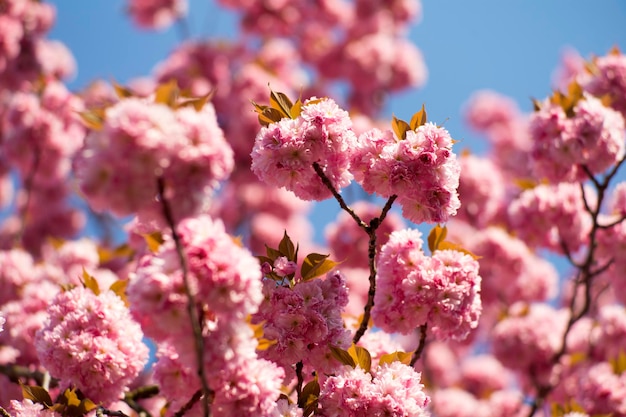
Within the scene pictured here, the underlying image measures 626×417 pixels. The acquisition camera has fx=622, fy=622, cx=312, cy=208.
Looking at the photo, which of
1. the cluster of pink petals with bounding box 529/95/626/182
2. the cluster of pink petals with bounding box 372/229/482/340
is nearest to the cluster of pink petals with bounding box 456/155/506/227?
the cluster of pink petals with bounding box 529/95/626/182

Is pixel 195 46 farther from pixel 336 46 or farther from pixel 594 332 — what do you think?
pixel 594 332

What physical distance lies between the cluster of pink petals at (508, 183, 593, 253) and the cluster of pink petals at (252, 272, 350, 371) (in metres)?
2.48

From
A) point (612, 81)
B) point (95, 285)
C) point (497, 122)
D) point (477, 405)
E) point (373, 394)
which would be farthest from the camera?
point (497, 122)

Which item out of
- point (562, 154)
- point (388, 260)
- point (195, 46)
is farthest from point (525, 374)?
point (195, 46)

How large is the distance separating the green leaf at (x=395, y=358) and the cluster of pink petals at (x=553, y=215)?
2.30 m

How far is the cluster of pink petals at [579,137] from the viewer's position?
335cm

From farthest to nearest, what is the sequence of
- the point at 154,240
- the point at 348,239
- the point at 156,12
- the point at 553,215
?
the point at 156,12 < the point at 348,239 < the point at 553,215 < the point at 154,240

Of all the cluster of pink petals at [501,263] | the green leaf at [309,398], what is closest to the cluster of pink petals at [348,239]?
the cluster of pink petals at [501,263]

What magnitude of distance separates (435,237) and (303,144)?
2.59ft

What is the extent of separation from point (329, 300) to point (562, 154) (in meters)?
1.88

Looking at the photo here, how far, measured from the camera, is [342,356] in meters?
2.16

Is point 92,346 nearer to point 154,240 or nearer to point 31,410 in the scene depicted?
point 31,410

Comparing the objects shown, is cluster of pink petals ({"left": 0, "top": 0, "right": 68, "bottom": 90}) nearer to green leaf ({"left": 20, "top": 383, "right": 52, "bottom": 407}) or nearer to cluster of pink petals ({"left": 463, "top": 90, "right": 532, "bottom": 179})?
green leaf ({"left": 20, "top": 383, "right": 52, "bottom": 407})

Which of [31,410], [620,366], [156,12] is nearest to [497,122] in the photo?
[156,12]
